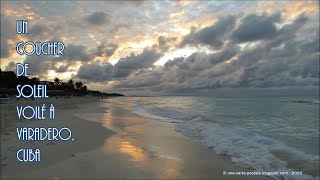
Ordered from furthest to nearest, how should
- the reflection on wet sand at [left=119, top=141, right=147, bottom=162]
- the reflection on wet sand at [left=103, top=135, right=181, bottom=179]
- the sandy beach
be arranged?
the reflection on wet sand at [left=119, top=141, right=147, bottom=162]
the reflection on wet sand at [left=103, top=135, right=181, bottom=179]
the sandy beach

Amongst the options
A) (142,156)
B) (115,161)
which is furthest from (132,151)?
(115,161)

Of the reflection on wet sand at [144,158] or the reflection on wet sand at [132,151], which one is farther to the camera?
the reflection on wet sand at [132,151]

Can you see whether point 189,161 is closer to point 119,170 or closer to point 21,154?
point 119,170

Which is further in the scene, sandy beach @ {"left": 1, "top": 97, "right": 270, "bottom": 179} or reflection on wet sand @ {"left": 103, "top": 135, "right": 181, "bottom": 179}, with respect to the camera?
reflection on wet sand @ {"left": 103, "top": 135, "right": 181, "bottom": 179}

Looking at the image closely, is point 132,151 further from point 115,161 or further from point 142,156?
point 115,161

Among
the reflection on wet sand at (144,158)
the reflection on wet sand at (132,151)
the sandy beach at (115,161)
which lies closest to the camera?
the sandy beach at (115,161)

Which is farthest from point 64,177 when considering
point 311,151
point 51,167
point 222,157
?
point 311,151

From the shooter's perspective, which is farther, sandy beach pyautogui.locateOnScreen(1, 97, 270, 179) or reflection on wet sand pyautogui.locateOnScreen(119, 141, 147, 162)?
reflection on wet sand pyautogui.locateOnScreen(119, 141, 147, 162)

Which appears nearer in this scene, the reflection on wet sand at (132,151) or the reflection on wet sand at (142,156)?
the reflection on wet sand at (142,156)

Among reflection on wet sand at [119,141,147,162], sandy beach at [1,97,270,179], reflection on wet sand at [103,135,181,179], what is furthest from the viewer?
reflection on wet sand at [119,141,147,162]

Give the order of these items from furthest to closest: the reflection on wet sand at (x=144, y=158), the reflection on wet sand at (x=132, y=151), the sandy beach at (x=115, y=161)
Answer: the reflection on wet sand at (x=132, y=151) → the reflection on wet sand at (x=144, y=158) → the sandy beach at (x=115, y=161)

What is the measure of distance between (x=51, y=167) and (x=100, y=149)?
2.90 metres

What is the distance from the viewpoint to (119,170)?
7.68m

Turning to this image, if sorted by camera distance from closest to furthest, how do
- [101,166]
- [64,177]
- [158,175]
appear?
[64,177]
[158,175]
[101,166]
